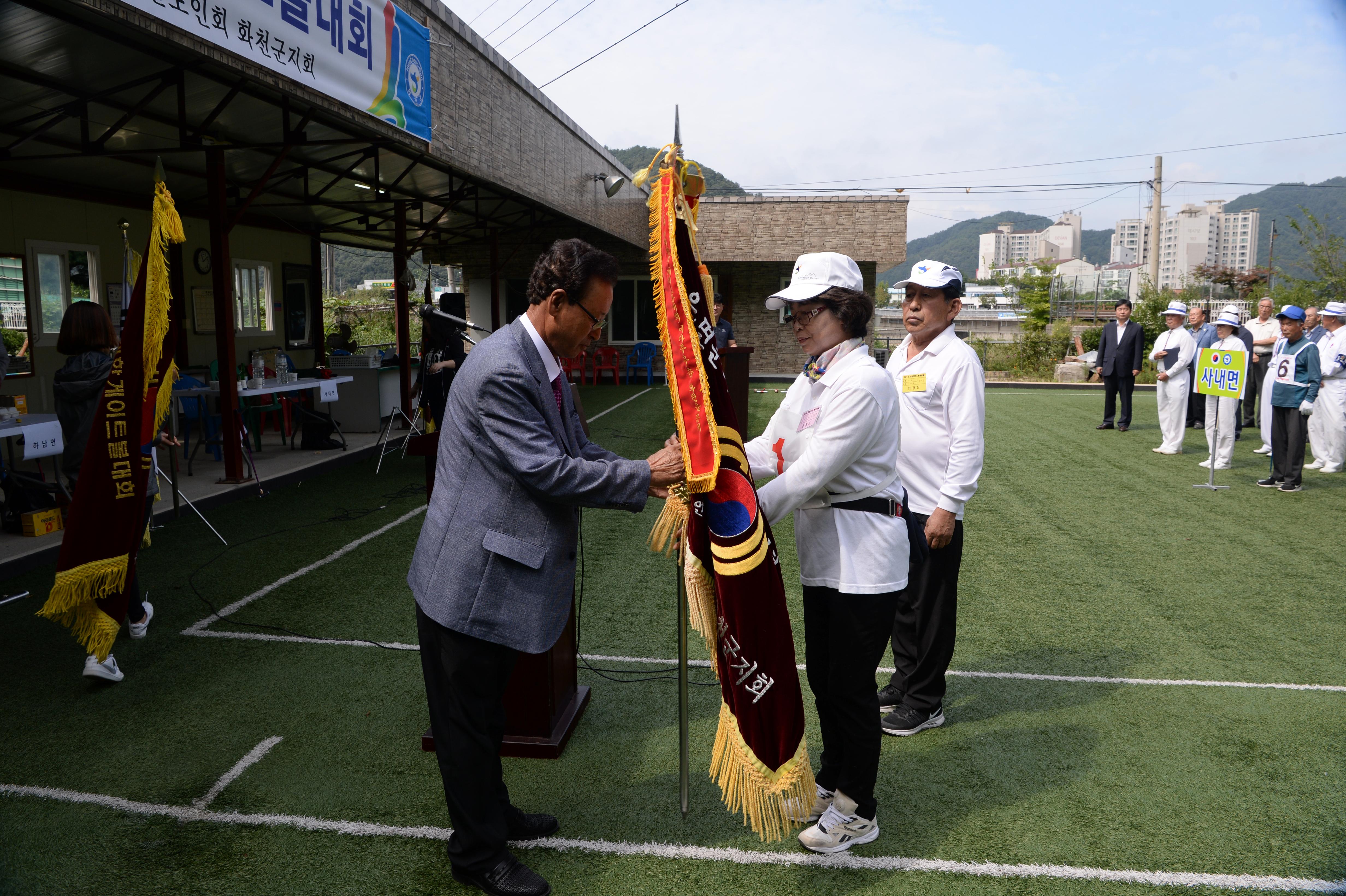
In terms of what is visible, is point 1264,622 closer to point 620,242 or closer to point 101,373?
point 101,373

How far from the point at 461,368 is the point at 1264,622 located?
4996mm

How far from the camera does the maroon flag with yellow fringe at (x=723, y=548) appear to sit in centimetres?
221

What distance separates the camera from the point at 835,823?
2.72m

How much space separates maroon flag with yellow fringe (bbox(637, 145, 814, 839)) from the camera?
7.24ft

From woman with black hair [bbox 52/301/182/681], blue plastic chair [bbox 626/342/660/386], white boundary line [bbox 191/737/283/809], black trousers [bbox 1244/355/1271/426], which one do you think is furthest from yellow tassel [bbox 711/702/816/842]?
blue plastic chair [bbox 626/342/660/386]

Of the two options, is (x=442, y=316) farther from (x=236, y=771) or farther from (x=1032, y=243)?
(x=1032, y=243)

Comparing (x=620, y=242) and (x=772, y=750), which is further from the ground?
(x=620, y=242)

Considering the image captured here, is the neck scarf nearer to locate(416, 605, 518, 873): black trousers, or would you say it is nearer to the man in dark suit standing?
locate(416, 605, 518, 873): black trousers

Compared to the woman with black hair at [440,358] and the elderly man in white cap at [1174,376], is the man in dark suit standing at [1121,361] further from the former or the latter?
the woman with black hair at [440,358]

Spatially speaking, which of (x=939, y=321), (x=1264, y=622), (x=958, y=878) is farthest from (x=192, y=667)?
(x=1264, y=622)

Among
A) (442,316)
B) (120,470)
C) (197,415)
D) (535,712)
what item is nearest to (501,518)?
(535,712)

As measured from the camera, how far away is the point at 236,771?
3174mm

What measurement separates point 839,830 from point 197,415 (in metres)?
9.92

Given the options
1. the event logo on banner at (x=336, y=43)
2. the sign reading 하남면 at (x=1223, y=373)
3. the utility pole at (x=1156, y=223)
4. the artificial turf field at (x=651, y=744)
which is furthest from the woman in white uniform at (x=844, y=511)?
the utility pole at (x=1156, y=223)
